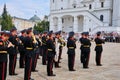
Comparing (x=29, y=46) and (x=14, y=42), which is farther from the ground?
(x=14, y=42)

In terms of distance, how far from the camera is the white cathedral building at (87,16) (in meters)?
63.9

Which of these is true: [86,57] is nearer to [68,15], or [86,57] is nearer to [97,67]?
[97,67]

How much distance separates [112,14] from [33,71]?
183 feet

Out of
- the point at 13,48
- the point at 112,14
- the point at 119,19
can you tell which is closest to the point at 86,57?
the point at 13,48

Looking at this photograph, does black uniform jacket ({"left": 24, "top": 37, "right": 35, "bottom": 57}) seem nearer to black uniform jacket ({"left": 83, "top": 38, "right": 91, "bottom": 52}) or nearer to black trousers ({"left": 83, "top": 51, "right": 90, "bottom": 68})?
black uniform jacket ({"left": 83, "top": 38, "right": 91, "bottom": 52})

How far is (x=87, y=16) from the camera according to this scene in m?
65.3

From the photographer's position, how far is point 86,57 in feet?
49.2

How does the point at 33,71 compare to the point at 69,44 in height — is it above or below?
below

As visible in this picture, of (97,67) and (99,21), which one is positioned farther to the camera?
(99,21)

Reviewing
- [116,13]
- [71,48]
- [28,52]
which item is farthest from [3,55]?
[116,13]

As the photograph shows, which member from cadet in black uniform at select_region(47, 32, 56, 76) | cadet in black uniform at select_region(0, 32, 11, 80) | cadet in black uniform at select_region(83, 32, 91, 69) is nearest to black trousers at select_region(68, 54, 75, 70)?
cadet in black uniform at select_region(83, 32, 91, 69)

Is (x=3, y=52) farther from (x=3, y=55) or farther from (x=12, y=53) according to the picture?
(x=12, y=53)

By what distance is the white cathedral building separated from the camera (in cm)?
6388

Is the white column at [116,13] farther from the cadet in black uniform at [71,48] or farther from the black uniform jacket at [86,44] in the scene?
the cadet in black uniform at [71,48]
